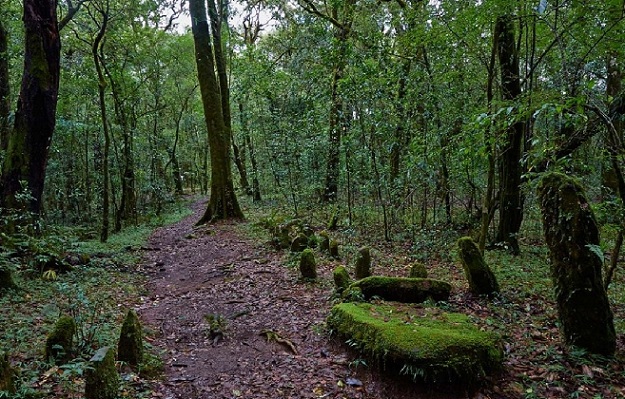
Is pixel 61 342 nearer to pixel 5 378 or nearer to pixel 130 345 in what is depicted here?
pixel 130 345

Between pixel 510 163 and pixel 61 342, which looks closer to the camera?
pixel 61 342

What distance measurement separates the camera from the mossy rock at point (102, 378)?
11.9 feet

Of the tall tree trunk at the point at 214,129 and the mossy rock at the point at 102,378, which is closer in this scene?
the mossy rock at the point at 102,378

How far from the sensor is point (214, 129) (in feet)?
50.2

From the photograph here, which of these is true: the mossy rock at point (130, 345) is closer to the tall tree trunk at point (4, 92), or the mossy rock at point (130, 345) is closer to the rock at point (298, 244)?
the rock at point (298, 244)

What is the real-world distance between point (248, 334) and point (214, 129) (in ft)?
35.5

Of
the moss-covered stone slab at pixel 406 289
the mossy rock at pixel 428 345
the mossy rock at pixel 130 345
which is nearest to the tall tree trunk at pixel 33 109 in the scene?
the mossy rock at pixel 130 345

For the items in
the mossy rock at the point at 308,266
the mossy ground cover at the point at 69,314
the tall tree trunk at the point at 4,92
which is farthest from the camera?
the tall tree trunk at the point at 4,92

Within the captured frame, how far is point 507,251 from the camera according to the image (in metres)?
9.52

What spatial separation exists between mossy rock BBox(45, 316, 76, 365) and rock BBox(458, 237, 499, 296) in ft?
18.8

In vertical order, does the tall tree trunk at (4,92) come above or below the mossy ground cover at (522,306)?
above

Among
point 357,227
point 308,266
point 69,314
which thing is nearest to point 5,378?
point 69,314

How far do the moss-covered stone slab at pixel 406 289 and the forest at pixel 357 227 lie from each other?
35 millimetres

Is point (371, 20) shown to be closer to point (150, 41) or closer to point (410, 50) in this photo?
point (410, 50)
